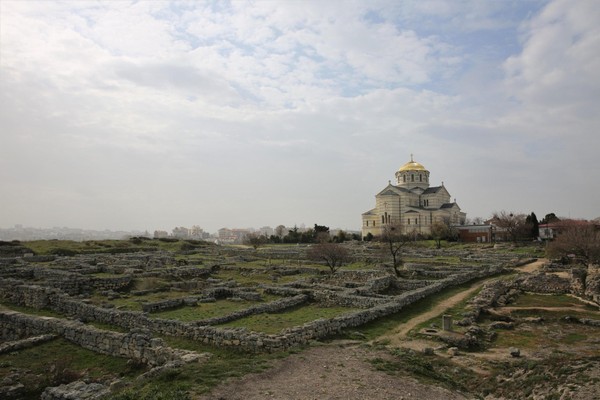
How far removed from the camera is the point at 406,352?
13.3 metres

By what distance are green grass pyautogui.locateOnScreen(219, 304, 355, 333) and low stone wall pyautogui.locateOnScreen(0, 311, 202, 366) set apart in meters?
4.21

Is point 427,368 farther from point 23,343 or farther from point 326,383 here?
point 23,343

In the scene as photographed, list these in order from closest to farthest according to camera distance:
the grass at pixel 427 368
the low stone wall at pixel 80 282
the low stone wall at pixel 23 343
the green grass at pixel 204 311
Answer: the grass at pixel 427 368, the low stone wall at pixel 23 343, the green grass at pixel 204 311, the low stone wall at pixel 80 282

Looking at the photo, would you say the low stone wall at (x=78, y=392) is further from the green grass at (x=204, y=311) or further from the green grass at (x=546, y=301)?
the green grass at (x=546, y=301)

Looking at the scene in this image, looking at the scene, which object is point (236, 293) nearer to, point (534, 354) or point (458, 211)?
point (534, 354)

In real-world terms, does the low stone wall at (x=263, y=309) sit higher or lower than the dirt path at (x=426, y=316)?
higher

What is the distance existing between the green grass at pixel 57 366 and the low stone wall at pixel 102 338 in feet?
0.90

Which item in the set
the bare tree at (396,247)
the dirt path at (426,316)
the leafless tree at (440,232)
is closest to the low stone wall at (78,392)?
the dirt path at (426,316)

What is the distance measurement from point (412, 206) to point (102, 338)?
86464 millimetres

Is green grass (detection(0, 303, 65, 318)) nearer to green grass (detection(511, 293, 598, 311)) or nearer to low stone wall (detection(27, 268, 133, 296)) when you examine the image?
low stone wall (detection(27, 268, 133, 296))

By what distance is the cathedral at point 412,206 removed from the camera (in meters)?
90.1

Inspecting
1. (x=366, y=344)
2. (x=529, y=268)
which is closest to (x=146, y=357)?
(x=366, y=344)

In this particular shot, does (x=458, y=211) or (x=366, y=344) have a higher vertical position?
(x=458, y=211)

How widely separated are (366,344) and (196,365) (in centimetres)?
624
